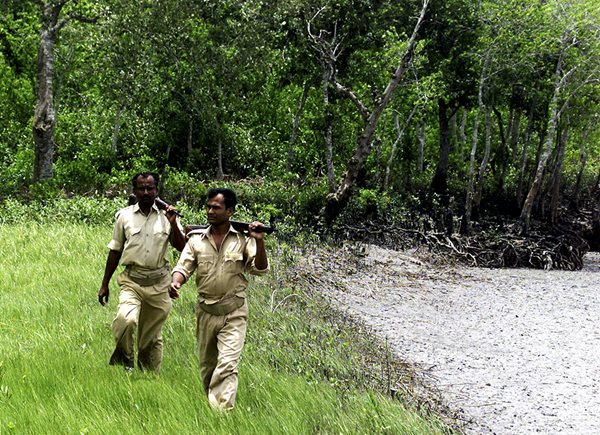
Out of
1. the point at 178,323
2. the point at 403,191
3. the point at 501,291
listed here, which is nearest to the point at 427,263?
the point at 501,291

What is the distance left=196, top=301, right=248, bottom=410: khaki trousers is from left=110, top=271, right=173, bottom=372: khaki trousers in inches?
34.0

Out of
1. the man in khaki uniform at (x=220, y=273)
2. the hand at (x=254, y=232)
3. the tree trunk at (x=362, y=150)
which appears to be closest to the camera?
the hand at (x=254, y=232)

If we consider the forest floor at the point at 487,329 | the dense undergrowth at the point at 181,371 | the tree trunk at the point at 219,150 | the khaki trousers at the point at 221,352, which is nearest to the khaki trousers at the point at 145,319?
the dense undergrowth at the point at 181,371

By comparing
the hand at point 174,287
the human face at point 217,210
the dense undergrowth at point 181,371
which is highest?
the human face at point 217,210

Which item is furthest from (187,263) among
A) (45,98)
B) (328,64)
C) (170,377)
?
(328,64)

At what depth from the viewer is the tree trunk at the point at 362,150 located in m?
16.7

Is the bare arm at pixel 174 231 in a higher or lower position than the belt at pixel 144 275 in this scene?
higher

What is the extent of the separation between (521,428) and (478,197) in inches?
692

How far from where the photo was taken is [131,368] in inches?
213

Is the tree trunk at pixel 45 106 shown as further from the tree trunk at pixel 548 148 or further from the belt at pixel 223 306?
the tree trunk at pixel 548 148

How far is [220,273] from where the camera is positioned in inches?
182

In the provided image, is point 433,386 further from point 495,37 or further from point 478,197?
point 478,197

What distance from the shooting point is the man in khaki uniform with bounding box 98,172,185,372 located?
5422 millimetres

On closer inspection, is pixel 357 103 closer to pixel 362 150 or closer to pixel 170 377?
pixel 362 150
